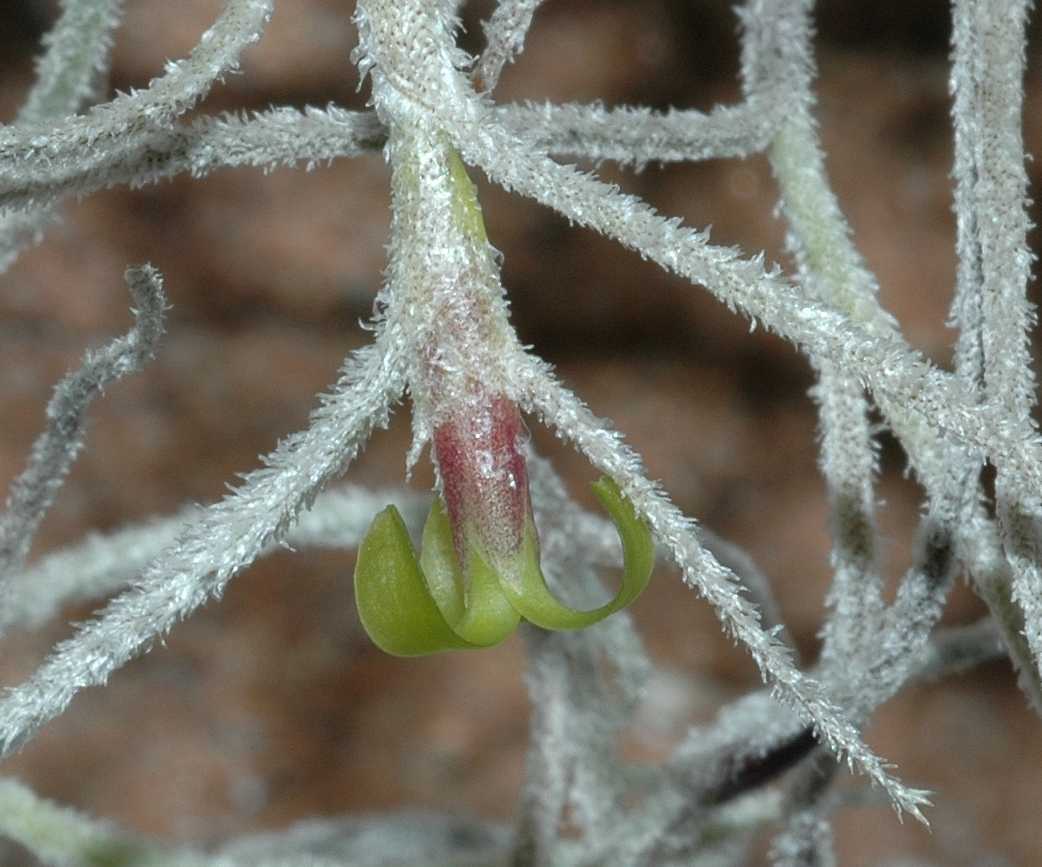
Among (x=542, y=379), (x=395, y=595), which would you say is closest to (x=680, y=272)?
(x=542, y=379)

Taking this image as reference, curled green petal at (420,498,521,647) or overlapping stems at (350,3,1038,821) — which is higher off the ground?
overlapping stems at (350,3,1038,821)

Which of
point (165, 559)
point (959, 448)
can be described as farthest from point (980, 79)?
point (165, 559)

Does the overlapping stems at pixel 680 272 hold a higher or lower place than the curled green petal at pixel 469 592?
higher

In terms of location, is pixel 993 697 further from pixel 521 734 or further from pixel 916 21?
pixel 916 21

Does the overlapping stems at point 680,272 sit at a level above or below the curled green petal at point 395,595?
above

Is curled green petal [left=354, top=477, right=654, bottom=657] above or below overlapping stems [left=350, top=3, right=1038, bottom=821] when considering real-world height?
below

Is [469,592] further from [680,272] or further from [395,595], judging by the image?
[680,272]
